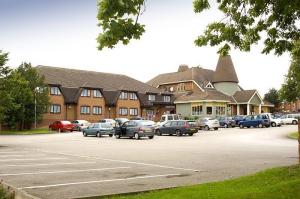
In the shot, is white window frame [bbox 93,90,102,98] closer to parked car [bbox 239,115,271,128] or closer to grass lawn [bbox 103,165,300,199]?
parked car [bbox 239,115,271,128]

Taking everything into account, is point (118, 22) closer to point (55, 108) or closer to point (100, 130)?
point (100, 130)

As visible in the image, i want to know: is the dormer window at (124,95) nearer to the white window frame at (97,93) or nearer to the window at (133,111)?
the window at (133,111)

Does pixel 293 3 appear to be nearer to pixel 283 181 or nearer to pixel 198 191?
pixel 283 181

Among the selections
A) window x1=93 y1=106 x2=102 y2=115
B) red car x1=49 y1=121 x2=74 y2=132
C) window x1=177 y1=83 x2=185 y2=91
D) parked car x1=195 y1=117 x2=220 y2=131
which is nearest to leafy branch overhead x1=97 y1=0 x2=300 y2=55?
parked car x1=195 y1=117 x2=220 y2=131

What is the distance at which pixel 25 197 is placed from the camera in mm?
10430

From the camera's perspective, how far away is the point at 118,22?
357 inches

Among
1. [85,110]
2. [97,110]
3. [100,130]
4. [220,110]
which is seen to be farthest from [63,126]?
[220,110]

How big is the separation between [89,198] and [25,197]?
4.70 ft

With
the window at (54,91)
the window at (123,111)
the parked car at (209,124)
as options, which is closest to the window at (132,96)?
the window at (123,111)

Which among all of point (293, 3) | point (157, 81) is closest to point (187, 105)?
point (157, 81)

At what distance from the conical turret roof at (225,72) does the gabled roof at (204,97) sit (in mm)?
5014

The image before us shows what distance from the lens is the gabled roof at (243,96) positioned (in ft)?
293

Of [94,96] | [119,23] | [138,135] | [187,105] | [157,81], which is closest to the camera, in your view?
[119,23]

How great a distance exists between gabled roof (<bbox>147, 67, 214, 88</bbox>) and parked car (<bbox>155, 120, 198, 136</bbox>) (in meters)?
46.6
